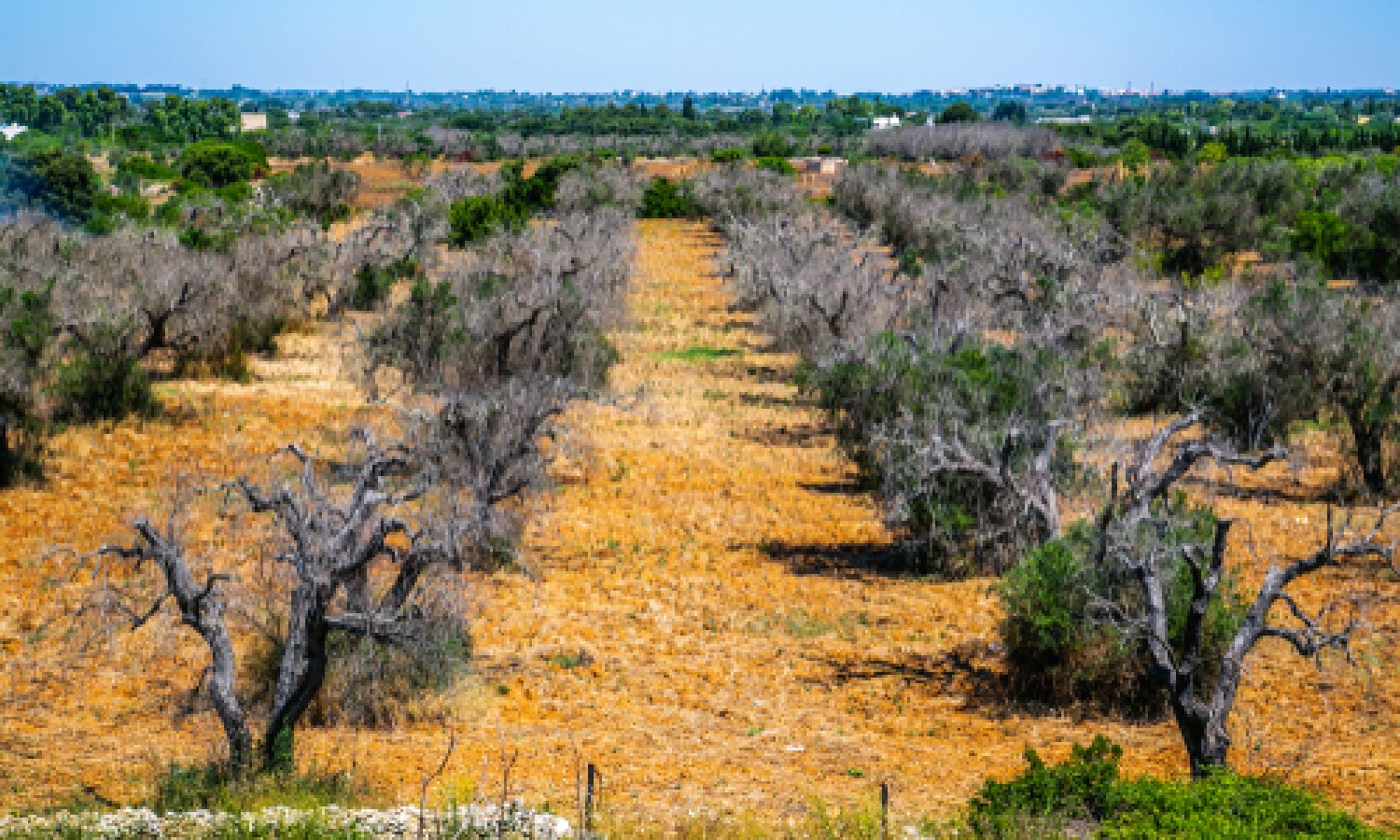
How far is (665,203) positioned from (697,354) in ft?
124

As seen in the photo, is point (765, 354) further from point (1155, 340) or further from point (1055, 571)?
point (1055, 571)

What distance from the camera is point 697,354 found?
3238 centimetres

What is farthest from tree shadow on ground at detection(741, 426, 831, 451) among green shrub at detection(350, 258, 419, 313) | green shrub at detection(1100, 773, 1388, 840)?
green shrub at detection(1100, 773, 1388, 840)

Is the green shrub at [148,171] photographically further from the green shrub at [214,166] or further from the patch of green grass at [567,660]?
the patch of green grass at [567,660]

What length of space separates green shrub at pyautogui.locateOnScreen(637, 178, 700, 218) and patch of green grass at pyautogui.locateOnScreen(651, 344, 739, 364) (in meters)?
35.6

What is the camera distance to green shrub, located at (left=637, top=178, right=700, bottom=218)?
68500 millimetres

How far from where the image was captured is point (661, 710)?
1221 centimetres

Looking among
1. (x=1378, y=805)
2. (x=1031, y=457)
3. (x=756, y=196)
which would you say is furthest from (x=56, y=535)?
(x=756, y=196)

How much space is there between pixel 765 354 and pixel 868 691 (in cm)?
2080

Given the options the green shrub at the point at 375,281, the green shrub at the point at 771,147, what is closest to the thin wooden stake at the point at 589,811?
the green shrub at the point at 375,281

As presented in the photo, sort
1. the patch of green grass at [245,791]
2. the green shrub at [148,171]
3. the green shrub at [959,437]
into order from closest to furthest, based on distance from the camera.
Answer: the patch of green grass at [245,791], the green shrub at [959,437], the green shrub at [148,171]

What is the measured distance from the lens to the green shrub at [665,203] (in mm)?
68500

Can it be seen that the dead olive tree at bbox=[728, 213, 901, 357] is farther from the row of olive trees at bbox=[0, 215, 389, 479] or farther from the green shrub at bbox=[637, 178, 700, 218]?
the green shrub at bbox=[637, 178, 700, 218]

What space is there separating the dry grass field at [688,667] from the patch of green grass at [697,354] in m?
9.01
